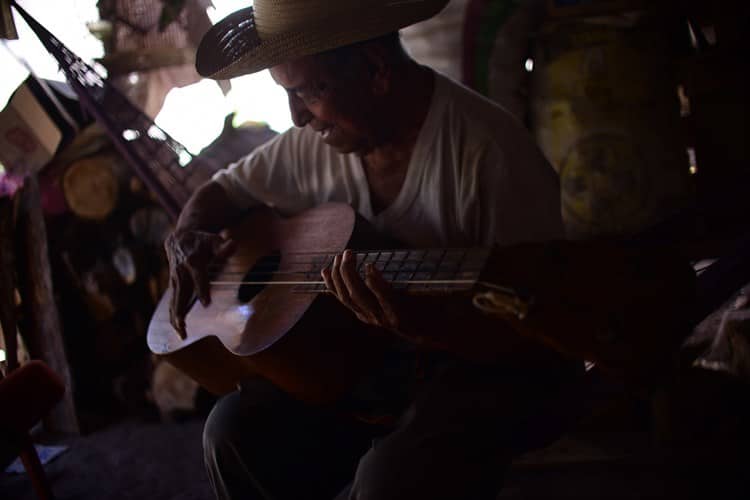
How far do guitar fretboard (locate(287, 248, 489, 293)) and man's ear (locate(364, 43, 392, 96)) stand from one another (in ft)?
1.54

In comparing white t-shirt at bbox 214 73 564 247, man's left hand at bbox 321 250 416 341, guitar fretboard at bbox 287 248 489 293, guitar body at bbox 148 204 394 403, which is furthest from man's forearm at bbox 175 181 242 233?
man's left hand at bbox 321 250 416 341

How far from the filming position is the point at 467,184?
1.49 meters

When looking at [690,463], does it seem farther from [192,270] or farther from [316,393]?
[192,270]

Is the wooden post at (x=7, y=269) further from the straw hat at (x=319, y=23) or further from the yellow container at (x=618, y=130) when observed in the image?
the yellow container at (x=618, y=130)

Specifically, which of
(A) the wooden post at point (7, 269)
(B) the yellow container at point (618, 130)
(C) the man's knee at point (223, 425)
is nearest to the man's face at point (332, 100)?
(C) the man's knee at point (223, 425)

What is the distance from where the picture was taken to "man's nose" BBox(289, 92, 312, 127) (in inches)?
65.6

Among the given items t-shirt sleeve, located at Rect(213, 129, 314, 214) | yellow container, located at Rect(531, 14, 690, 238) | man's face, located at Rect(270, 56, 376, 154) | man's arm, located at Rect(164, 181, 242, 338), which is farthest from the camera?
yellow container, located at Rect(531, 14, 690, 238)

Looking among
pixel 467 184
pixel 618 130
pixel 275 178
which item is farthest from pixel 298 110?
pixel 618 130

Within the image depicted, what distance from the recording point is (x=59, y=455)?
2.99 metres

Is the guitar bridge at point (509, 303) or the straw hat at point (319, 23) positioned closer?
the guitar bridge at point (509, 303)

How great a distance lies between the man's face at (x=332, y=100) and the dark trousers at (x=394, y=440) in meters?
0.65

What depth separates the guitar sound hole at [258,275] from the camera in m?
1.74

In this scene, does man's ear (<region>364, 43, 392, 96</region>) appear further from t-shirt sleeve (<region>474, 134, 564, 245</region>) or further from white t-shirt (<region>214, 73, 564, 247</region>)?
t-shirt sleeve (<region>474, 134, 564, 245</region>)

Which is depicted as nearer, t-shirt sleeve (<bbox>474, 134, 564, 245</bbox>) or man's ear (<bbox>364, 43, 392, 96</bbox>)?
t-shirt sleeve (<bbox>474, 134, 564, 245</bbox>)
